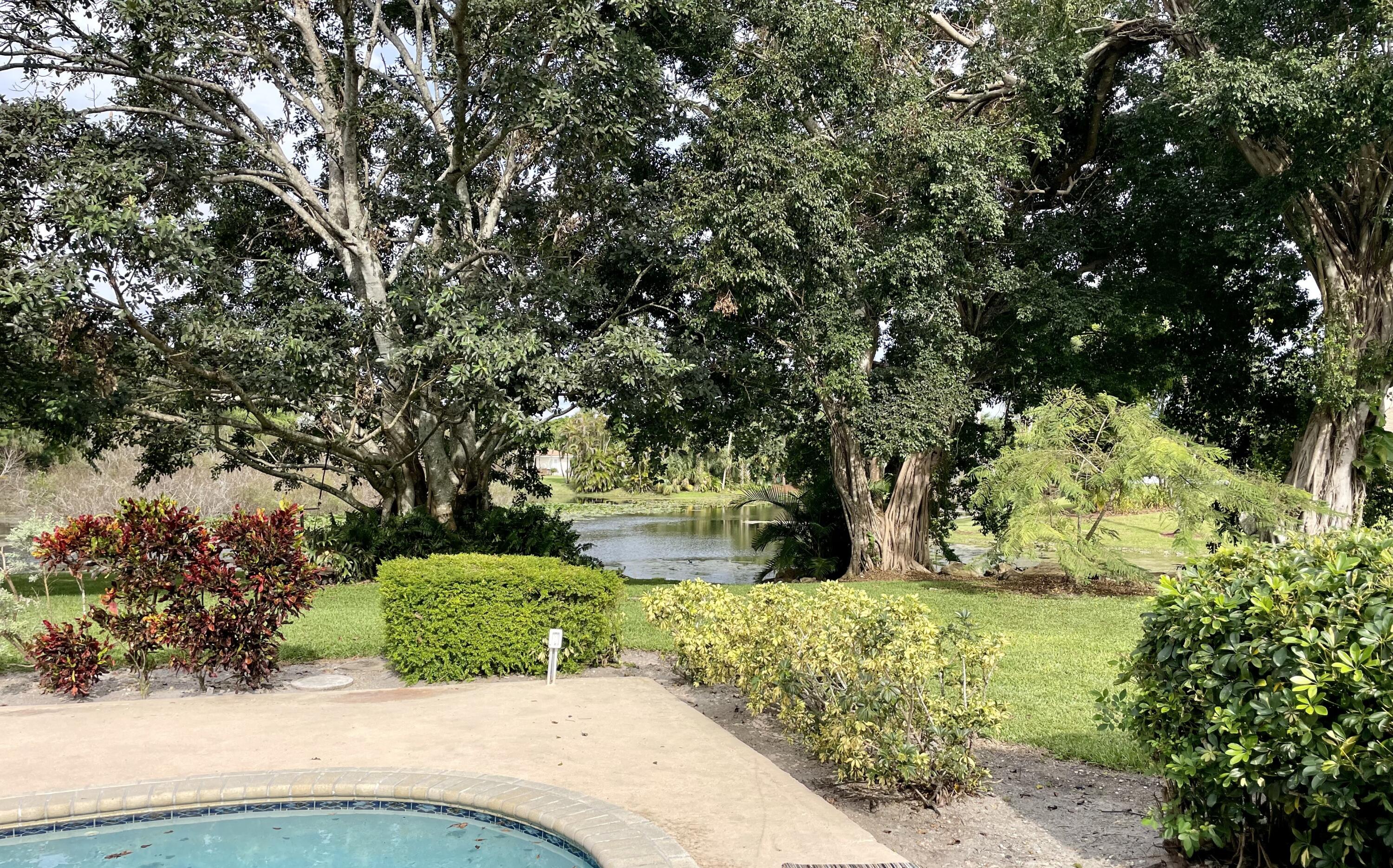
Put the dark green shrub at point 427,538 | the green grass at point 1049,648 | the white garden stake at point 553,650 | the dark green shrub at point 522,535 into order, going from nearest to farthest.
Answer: the green grass at point 1049,648 < the white garden stake at point 553,650 < the dark green shrub at point 427,538 < the dark green shrub at point 522,535

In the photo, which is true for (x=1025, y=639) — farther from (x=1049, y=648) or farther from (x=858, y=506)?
(x=858, y=506)

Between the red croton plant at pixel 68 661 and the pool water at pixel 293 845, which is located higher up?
the red croton plant at pixel 68 661

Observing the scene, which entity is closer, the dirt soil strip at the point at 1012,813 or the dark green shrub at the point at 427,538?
the dirt soil strip at the point at 1012,813

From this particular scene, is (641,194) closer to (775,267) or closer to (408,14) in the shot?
(775,267)

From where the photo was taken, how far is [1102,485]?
13578 millimetres

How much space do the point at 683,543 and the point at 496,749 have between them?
25.4 metres

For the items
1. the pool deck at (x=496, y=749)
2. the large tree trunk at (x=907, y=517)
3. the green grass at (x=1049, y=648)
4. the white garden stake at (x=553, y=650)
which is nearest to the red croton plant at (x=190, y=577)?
the pool deck at (x=496, y=749)

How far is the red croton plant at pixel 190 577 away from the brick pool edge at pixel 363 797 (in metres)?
2.27

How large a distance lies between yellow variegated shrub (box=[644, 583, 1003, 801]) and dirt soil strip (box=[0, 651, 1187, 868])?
0.48ft

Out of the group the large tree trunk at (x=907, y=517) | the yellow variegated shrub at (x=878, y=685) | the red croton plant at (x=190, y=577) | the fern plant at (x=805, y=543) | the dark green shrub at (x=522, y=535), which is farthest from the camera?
the fern plant at (x=805, y=543)

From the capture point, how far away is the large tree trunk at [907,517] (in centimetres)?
1764

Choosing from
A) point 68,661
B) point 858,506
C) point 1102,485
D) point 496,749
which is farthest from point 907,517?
point 68,661

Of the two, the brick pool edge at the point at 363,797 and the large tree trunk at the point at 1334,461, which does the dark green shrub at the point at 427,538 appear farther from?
the large tree trunk at the point at 1334,461

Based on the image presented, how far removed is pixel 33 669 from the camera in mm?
8273
